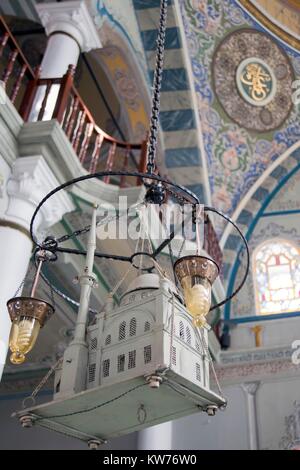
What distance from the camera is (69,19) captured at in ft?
21.9

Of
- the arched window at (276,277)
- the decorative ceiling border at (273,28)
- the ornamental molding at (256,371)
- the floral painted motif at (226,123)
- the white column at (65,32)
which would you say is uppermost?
the decorative ceiling border at (273,28)

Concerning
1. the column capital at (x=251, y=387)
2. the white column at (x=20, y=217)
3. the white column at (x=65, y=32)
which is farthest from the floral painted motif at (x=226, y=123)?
the white column at (x=20, y=217)

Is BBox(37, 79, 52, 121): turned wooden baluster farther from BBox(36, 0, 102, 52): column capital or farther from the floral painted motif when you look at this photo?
the floral painted motif

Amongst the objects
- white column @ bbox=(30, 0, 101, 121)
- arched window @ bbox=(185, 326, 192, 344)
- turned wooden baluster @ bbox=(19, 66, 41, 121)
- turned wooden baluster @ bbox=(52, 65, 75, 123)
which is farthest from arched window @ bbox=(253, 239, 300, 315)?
arched window @ bbox=(185, 326, 192, 344)

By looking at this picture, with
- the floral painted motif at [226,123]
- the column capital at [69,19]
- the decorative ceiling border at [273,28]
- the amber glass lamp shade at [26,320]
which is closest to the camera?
the amber glass lamp shade at [26,320]

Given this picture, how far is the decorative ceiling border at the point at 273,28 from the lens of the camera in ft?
31.2

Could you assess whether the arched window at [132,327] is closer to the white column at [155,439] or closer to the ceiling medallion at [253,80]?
the white column at [155,439]

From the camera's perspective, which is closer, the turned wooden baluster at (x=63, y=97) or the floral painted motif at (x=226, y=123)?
the turned wooden baluster at (x=63, y=97)

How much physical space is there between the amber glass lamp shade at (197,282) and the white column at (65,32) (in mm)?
4066

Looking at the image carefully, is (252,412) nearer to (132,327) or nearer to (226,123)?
(226,123)
